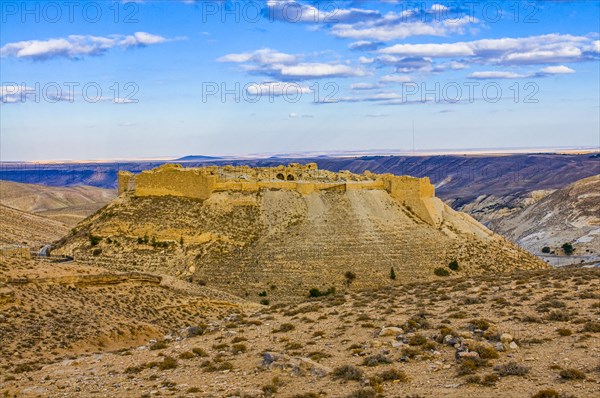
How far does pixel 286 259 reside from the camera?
37.1 metres

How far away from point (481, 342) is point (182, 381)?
5.87 m

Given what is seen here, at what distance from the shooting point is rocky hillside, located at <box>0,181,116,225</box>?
134875 mm

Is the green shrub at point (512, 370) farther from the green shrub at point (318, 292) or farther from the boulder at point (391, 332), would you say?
the green shrub at point (318, 292)

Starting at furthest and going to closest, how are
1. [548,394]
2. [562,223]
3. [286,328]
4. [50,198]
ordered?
1. [50,198]
2. [562,223]
3. [286,328]
4. [548,394]

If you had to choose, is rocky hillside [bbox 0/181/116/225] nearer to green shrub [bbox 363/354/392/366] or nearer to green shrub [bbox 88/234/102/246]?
green shrub [bbox 88/234/102/246]

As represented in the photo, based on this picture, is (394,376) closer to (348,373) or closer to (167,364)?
(348,373)

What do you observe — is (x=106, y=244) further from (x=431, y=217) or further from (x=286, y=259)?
(x=431, y=217)

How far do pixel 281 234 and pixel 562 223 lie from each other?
58.1 meters

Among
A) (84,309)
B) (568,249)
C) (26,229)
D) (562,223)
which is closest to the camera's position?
(84,309)

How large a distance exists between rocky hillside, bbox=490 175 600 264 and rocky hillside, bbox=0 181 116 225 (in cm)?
6985

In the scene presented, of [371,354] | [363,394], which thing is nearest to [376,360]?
[371,354]

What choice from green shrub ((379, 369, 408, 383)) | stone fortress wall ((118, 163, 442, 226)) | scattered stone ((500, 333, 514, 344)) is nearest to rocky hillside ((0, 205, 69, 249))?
stone fortress wall ((118, 163, 442, 226))

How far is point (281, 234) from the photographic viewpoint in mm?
38781

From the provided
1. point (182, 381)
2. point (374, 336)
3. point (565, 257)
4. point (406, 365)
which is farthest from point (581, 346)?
point (565, 257)
